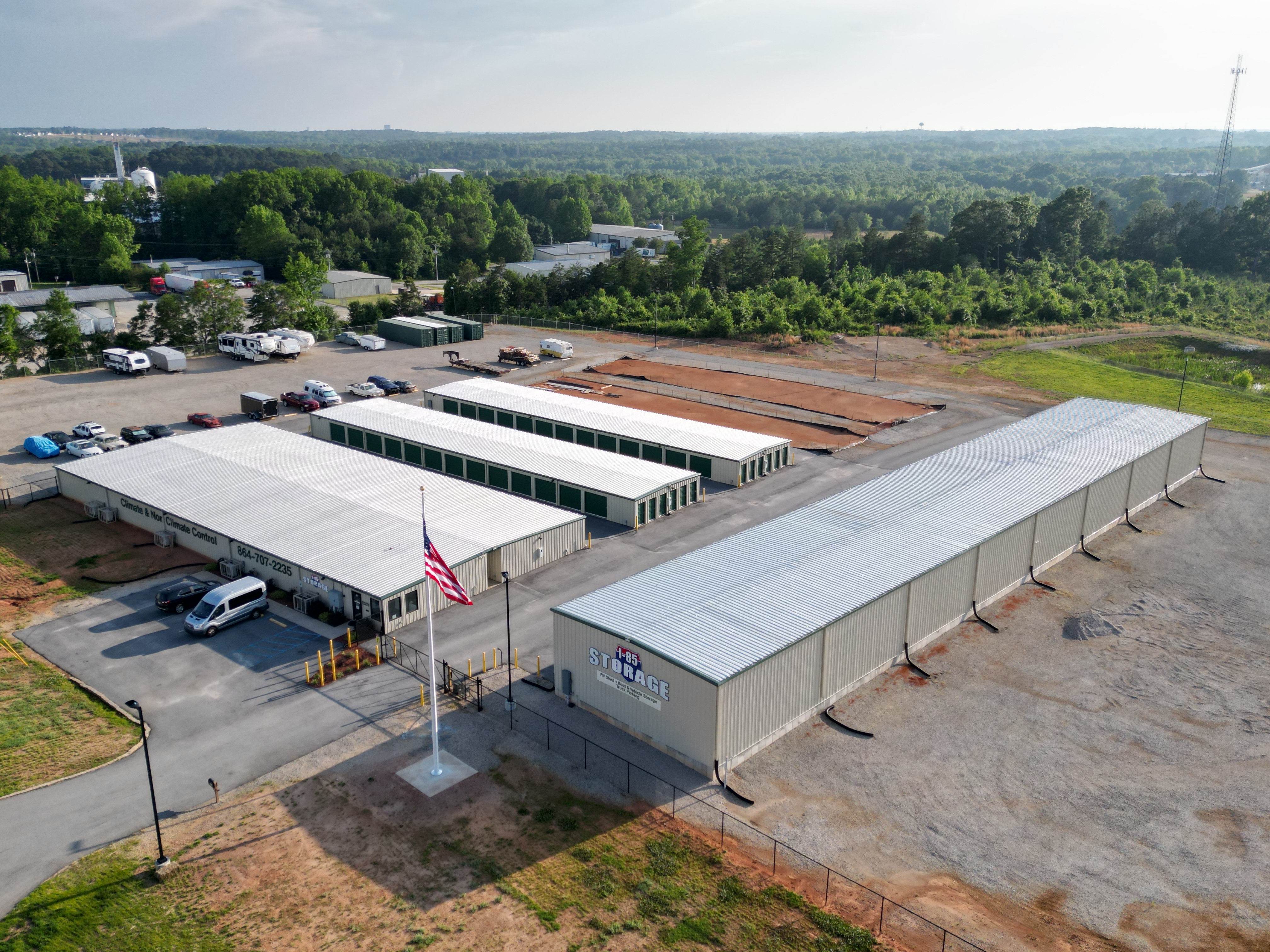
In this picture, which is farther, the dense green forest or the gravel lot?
the dense green forest

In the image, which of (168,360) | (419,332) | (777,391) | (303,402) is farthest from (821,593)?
(419,332)

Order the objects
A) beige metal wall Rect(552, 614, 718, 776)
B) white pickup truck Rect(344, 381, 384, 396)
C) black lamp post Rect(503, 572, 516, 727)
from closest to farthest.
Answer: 1. beige metal wall Rect(552, 614, 718, 776)
2. black lamp post Rect(503, 572, 516, 727)
3. white pickup truck Rect(344, 381, 384, 396)

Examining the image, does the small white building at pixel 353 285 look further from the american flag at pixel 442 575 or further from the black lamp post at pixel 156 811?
the black lamp post at pixel 156 811

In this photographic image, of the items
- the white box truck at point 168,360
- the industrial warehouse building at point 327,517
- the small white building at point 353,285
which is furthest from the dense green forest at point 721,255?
the industrial warehouse building at point 327,517

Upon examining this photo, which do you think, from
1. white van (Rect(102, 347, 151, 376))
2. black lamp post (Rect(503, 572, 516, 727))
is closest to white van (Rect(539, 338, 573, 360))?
white van (Rect(102, 347, 151, 376))

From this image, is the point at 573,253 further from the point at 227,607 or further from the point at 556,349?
the point at 227,607

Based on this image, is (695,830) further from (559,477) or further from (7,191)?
(7,191)

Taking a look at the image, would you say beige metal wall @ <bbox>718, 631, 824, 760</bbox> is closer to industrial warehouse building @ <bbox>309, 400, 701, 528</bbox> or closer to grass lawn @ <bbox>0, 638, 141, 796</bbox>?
industrial warehouse building @ <bbox>309, 400, 701, 528</bbox>
